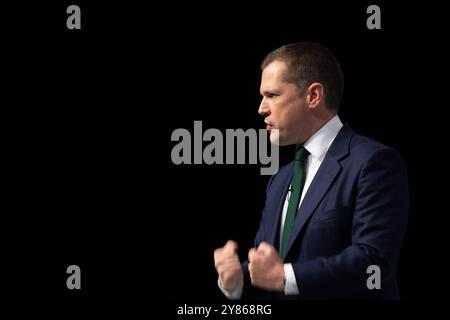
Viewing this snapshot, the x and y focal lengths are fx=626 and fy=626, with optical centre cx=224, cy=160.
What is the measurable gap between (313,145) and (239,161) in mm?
618

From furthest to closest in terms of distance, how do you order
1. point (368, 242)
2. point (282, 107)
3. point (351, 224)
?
point (282, 107)
point (351, 224)
point (368, 242)

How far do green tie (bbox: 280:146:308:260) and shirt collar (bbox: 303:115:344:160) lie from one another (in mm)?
57

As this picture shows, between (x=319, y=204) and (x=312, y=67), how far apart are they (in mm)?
692

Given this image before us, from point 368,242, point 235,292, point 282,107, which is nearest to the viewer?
point 368,242

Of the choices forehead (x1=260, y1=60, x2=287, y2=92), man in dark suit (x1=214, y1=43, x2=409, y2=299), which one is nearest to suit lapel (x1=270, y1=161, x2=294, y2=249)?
man in dark suit (x1=214, y1=43, x2=409, y2=299)

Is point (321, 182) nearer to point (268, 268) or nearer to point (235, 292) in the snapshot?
point (268, 268)

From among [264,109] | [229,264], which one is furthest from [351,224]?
[264,109]

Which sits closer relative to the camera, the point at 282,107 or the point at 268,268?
the point at 268,268

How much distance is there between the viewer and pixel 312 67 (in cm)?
308

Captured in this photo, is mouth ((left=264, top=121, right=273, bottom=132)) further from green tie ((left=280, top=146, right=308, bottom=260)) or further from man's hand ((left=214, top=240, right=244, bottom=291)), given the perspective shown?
man's hand ((left=214, top=240, right=244, bottom=291))

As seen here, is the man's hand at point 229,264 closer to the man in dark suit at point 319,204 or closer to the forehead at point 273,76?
the man in dark suit at point 319,204

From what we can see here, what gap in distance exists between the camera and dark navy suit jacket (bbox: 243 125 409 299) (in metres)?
2.70

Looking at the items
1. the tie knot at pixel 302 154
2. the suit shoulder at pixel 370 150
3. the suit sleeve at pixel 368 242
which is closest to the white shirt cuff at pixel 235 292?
the suit sleeve at pixel 368 242

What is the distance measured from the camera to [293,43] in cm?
316
